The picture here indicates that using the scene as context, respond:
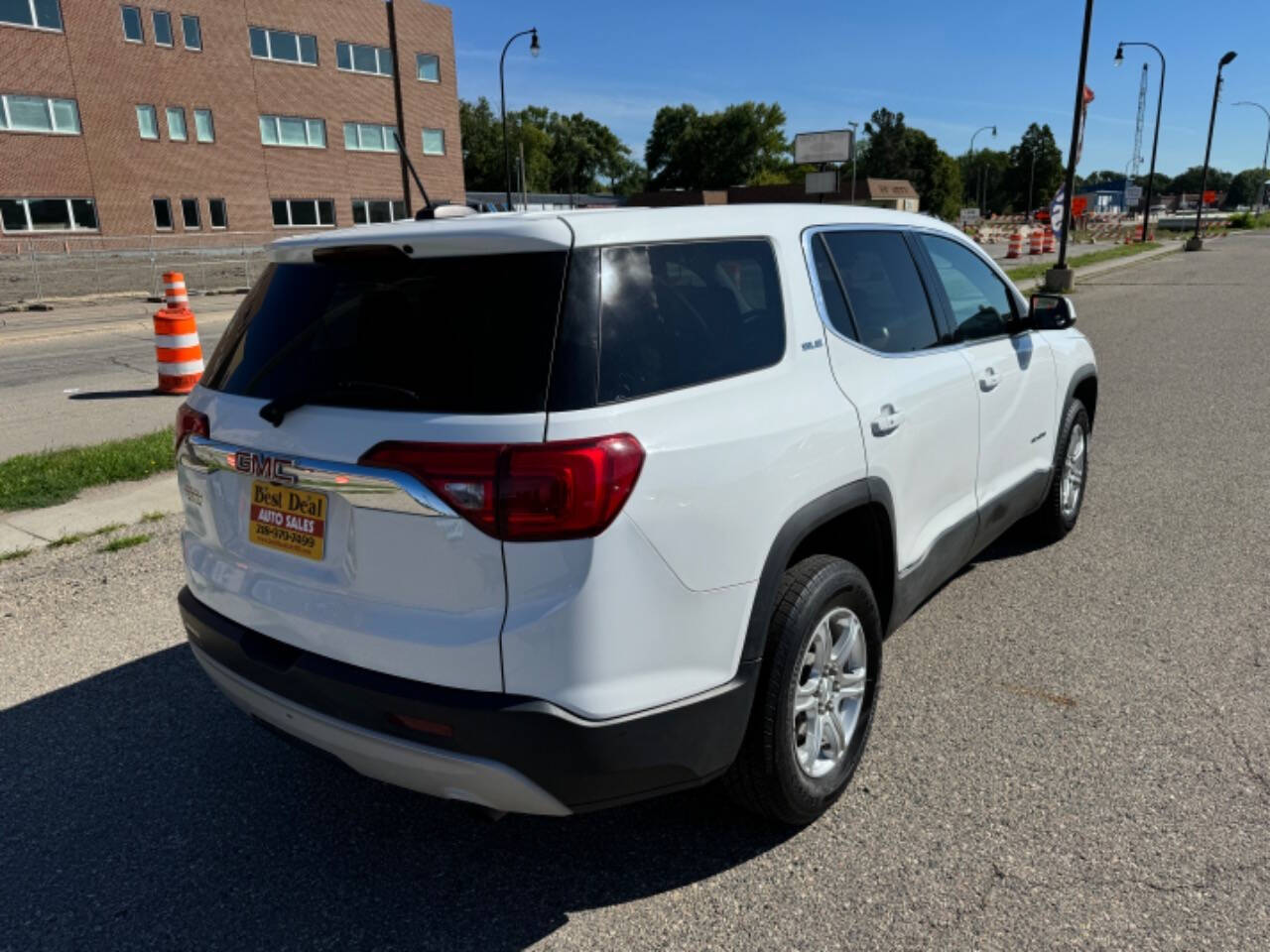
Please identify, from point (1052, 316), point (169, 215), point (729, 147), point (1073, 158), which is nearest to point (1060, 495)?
point (1052, 316)

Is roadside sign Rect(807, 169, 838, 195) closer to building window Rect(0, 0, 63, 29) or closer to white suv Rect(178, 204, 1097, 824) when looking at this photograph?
white suv Rect(178, 204, 1097, 824)

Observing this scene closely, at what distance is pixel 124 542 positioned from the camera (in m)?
5.23

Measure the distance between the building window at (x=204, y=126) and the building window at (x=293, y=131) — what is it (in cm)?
220

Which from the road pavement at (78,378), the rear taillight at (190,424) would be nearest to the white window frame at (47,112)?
the road pavement at (78,378)

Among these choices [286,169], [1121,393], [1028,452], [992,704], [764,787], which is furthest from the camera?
[286,169]

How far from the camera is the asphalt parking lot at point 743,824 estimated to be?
95.3 inches

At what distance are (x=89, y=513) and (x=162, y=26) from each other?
38.6 meters

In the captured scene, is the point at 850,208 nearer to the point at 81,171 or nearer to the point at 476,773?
the point at 476,773

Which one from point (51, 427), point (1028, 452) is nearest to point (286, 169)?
point (51, 427)

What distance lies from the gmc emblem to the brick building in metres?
38.1

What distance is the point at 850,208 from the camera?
3.53 metres

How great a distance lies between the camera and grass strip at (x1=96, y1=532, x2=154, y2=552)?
203 inches

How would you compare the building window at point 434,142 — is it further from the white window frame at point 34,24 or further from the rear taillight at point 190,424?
the rear taillight at point 190,424

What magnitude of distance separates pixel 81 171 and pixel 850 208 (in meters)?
39.3
